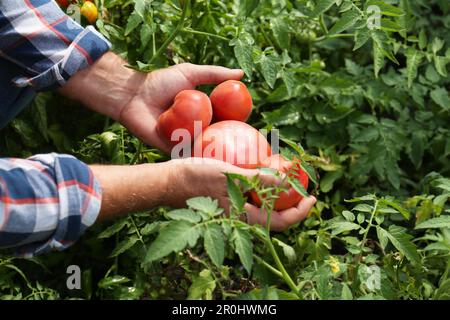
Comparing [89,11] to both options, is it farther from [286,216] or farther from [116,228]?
[286,216]

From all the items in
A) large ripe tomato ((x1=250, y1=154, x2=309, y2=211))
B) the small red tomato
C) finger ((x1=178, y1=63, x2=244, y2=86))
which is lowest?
large ripe tomato ((x1=250, y1=154, x2=309, y2=211))

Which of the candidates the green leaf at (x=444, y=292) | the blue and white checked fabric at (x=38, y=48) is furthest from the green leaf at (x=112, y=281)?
the green leaf at (x=444, y=292)

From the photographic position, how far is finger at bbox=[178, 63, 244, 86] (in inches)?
69.4

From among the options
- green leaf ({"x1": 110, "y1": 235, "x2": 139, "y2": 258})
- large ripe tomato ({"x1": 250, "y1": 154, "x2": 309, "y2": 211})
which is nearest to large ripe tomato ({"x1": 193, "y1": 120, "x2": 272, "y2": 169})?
large ripe tomato ({"x1": 250, "y1": 154, "x2": 309, "y2": 211})

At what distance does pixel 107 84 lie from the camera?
1.79 meters

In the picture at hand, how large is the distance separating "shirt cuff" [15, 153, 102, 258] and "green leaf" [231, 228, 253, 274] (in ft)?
1.02

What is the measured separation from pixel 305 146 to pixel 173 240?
1.09 m

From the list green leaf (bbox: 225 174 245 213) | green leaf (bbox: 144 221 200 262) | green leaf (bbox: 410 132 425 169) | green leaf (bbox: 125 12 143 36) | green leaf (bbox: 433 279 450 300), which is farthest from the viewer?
green leaf (bbox: 410 132 425 169)

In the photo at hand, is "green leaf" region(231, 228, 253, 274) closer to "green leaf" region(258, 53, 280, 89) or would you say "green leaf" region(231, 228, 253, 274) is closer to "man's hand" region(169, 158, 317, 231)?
"man's hand" region(169, 158, 317, 231)

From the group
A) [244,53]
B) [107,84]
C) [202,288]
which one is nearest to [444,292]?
[202,288]

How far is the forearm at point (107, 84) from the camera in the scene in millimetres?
1777

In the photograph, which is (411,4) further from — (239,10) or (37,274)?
(37,274)

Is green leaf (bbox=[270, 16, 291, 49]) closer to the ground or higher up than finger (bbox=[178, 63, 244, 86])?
higher up
